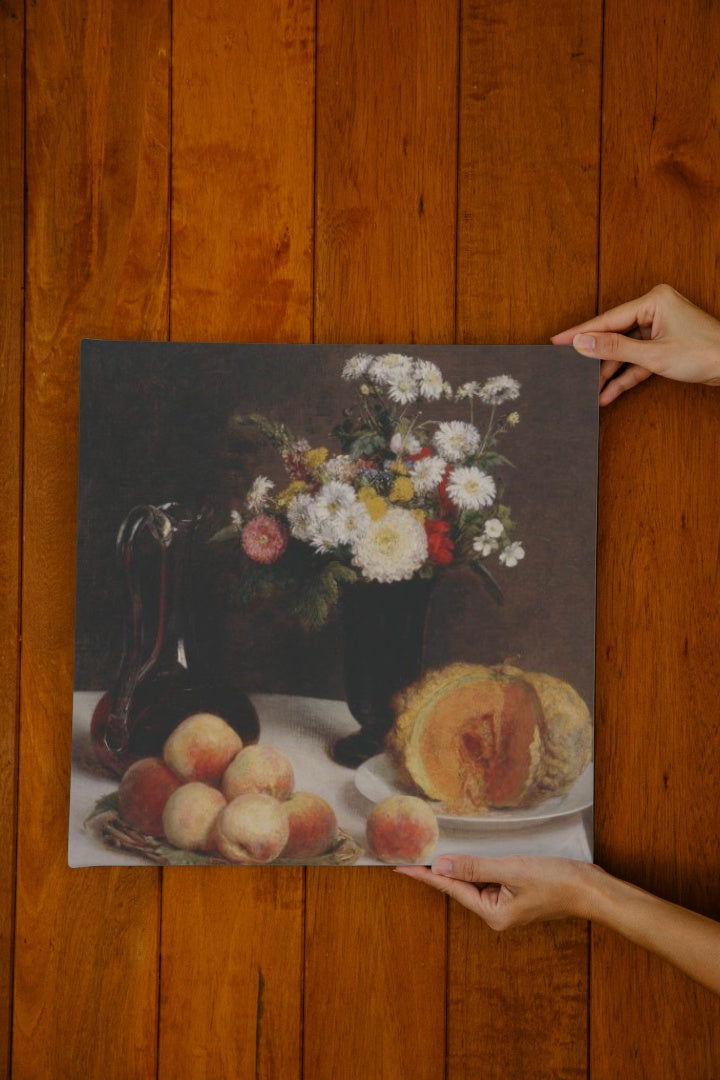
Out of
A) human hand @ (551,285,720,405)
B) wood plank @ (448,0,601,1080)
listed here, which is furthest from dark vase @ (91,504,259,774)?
human hand @ (551,285,720,405)

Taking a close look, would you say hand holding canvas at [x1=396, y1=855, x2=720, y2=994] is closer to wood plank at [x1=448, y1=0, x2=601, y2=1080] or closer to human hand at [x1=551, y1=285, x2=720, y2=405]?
wood plank at [x1=448, y1=0, x2=601, y2=1080]

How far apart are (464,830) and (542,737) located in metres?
0.12

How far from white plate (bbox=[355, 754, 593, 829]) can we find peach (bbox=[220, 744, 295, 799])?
7cm

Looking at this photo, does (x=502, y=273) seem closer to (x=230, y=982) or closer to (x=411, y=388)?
(x=411, y=388)

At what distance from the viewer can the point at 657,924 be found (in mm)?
685

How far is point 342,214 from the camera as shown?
0.73 metres

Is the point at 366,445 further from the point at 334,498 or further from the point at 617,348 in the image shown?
the point at 617,348

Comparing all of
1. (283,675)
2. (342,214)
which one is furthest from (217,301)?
(283,675)

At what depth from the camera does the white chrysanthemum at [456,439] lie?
714 millimetres

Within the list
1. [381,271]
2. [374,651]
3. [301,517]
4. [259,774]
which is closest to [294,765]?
[259,774]

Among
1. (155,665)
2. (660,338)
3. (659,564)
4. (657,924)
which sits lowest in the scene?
(657,924)

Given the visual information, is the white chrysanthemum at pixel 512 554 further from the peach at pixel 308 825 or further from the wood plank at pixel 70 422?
the wood plank at pixel 70 422

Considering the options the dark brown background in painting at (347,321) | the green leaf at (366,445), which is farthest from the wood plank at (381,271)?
the green leaf at (366,445)

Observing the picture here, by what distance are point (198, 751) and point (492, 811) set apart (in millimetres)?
294
